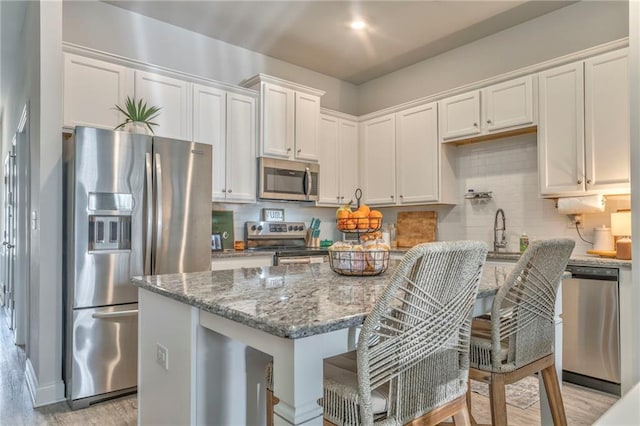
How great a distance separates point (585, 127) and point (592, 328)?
1.44 meters

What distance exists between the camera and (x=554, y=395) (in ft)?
5.76

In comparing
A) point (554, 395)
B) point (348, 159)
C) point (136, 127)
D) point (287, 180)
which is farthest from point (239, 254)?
point (554, 395)

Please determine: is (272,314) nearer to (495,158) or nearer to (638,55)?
(638,55)

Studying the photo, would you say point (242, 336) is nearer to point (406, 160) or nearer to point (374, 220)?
point (374, 220)

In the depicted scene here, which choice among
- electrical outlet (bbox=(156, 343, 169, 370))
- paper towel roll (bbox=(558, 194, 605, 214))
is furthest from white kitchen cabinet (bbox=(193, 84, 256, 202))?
paper towel roll (bbox=(558, 194, 605, 214))

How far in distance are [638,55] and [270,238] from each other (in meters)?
3.49

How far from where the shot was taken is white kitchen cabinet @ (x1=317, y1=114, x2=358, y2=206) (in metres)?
4.55

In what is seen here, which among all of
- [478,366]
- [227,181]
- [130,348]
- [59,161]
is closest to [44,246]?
[59,161]

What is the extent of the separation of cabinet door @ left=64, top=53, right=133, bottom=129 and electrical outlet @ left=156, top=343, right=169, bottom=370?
2.07 meters

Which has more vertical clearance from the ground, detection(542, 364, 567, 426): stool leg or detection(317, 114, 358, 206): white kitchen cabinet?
detection(317, 114, 358, 206): white kitchen cabinet

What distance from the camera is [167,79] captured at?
3.45 m

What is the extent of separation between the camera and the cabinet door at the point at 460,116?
374cm

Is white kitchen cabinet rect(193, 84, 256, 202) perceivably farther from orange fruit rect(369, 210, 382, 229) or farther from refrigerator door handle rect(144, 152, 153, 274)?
orange fruit rect(369, 210, 382, 229)

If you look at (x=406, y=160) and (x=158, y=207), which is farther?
(x=406, y=160)
